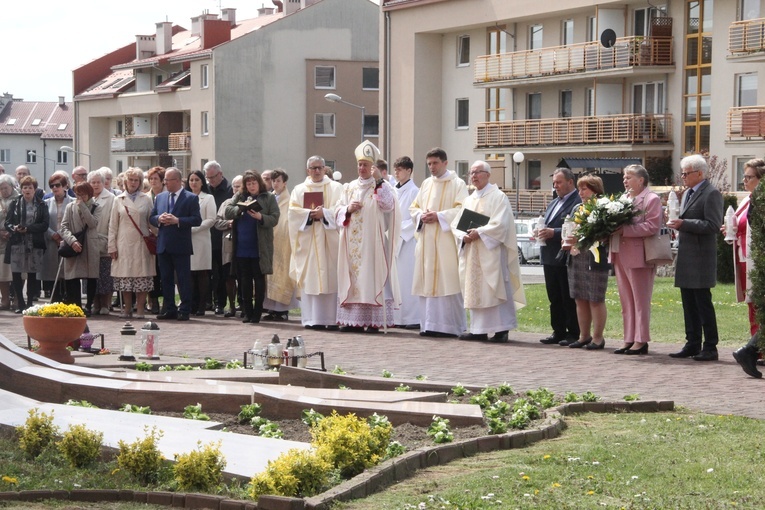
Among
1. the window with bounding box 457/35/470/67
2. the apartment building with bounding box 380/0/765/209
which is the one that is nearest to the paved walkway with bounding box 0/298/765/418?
the apartment building with bounding box 380/0/765/209

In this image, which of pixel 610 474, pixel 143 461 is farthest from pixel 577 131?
pixel 143 461

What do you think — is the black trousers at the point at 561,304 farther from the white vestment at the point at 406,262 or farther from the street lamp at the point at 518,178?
the street lamp at the point at 518,178

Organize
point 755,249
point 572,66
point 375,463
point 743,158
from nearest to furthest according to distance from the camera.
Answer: point 375,463 → point 755,249 → point 743,158 → point 572,66

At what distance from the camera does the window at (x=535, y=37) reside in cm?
5838

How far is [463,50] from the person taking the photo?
62.9m

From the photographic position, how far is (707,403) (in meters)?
10.8

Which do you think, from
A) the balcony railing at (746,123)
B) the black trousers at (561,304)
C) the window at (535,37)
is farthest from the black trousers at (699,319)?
the window at (535,37)

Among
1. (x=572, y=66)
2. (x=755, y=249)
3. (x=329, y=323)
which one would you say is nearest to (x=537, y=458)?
(x=755, y=249)

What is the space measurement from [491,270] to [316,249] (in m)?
3.02

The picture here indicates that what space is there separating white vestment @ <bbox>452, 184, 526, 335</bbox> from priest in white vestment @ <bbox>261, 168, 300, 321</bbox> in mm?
3559

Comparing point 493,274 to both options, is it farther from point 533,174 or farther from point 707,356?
point 533,174

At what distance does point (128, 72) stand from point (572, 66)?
164 feet

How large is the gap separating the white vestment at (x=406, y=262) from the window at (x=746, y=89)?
32.2 m

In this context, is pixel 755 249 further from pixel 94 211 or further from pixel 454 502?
pixel 94 211
